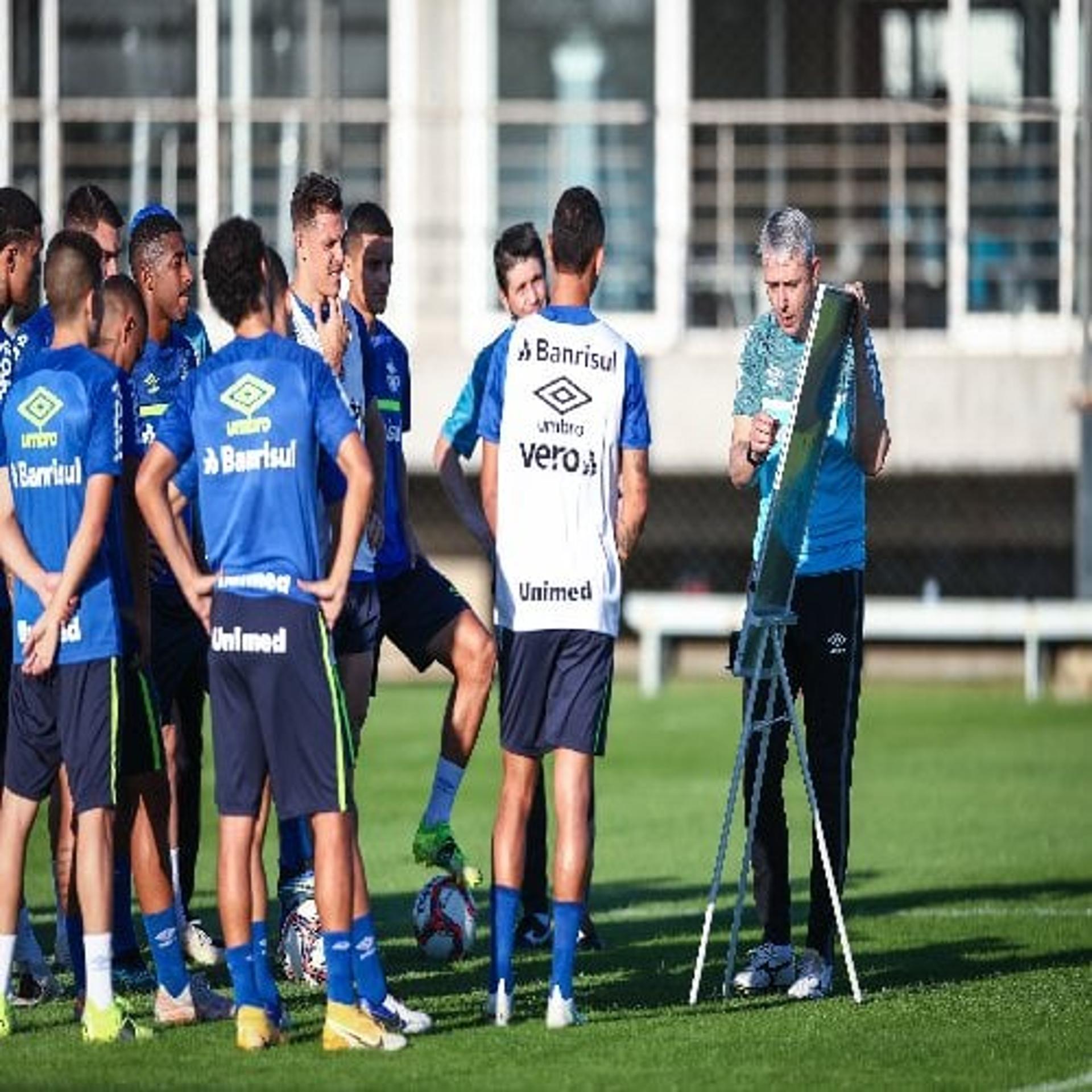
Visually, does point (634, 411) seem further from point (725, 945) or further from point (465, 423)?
point (725, 945)

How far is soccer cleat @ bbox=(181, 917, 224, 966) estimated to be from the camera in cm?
1099

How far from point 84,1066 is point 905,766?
10.1 m

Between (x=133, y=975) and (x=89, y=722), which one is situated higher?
(x=89, y=722)

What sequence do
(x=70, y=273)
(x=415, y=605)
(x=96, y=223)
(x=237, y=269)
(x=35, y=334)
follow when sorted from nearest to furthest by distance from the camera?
(x=237, y=269) < (x=70, y=273) < (x=35, y=334) < (x=96, y=223) < (x=415, y=605)

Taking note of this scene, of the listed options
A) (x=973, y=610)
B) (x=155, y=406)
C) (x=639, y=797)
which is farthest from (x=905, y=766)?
(x=155, y=406)

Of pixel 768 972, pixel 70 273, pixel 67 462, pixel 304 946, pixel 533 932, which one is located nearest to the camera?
pixel 67 462

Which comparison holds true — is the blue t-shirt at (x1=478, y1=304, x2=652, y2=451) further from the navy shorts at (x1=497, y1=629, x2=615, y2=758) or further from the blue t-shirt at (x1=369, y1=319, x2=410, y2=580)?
the blue t-shirt at (x1=369, y1=319, x2=410, y2=580)

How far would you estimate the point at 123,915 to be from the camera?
10.5 m

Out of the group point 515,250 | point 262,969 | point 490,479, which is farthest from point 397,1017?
point 515,250

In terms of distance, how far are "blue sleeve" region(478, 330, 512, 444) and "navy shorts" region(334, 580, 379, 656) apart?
1324 mm

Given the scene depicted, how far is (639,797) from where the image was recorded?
55.3 feet

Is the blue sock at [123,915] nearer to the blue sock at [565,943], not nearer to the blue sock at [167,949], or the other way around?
the blue sock at [167,949]

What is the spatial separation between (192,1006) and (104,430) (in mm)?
1827

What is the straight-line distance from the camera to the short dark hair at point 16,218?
400 inches
